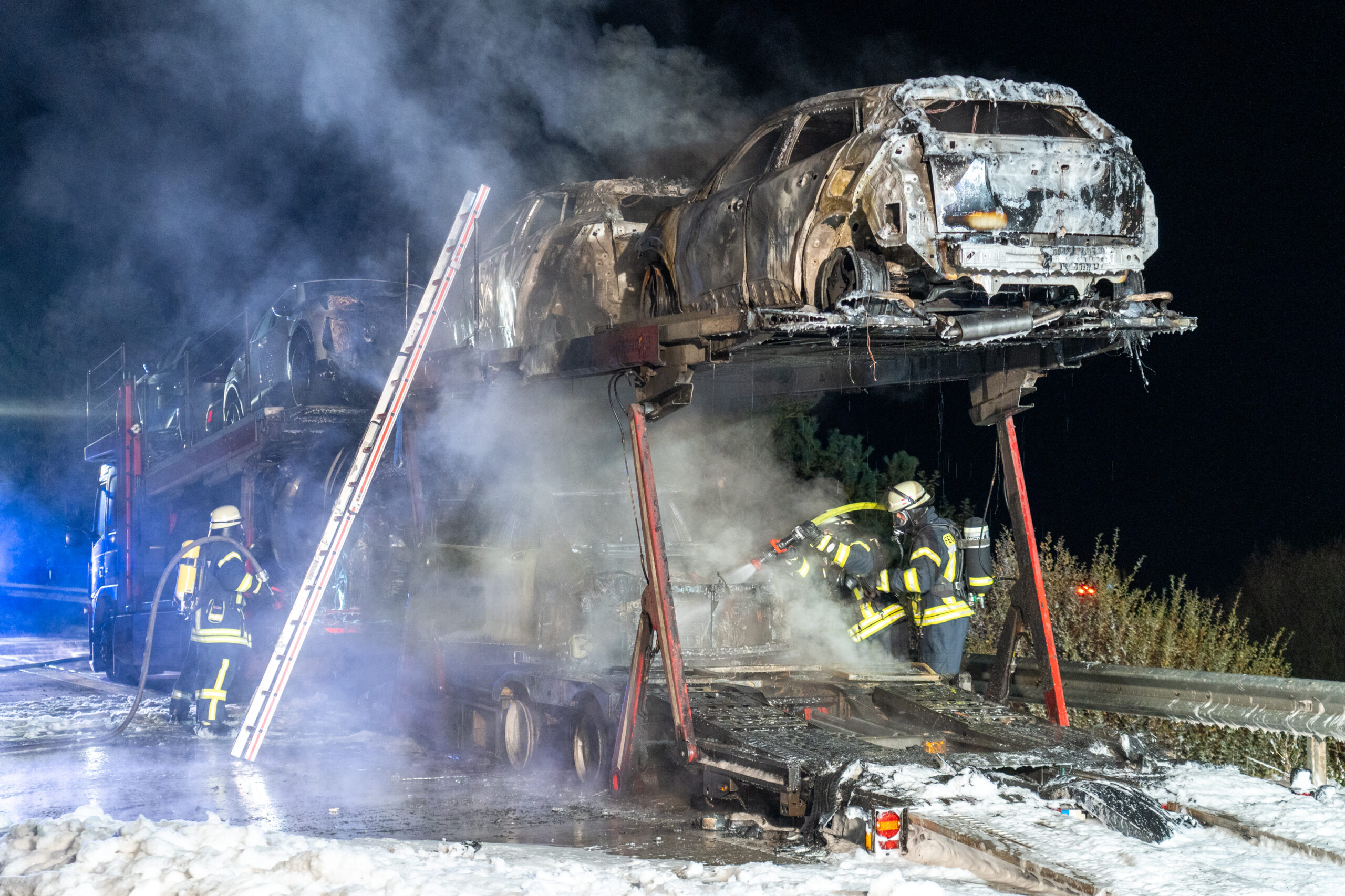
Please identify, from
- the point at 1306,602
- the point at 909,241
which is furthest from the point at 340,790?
the point at 1306,602

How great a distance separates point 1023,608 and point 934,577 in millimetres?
823

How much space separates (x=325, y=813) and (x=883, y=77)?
27.2 ft

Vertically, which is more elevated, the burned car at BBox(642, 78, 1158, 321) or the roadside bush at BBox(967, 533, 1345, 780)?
the burned car at BBox(642, 78, 1158, 321)

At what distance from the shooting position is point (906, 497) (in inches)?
360

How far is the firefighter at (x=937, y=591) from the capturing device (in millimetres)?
8750

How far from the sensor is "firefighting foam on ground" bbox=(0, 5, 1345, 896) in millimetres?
5434

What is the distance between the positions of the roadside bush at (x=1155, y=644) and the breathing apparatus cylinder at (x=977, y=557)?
0.68 feet

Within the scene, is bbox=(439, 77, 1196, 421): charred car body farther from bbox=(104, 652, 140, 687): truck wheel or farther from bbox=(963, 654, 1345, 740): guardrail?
bbox=(104, 652, 140, 687): truck wheel

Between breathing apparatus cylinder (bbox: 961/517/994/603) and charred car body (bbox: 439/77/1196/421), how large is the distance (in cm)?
186

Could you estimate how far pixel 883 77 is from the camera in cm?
1185

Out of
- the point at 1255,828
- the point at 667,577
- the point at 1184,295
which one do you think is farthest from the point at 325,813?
the point at 1184,295

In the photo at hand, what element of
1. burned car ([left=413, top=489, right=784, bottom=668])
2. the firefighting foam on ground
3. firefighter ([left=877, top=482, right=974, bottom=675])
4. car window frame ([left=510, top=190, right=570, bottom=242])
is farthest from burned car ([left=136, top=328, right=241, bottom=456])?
firefighter ([left=877, top=482, right=974, bottom=675])

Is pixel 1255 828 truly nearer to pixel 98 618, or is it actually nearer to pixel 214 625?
pixel 214 625

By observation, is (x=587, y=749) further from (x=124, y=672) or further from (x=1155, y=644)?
(x=124, y=672)
